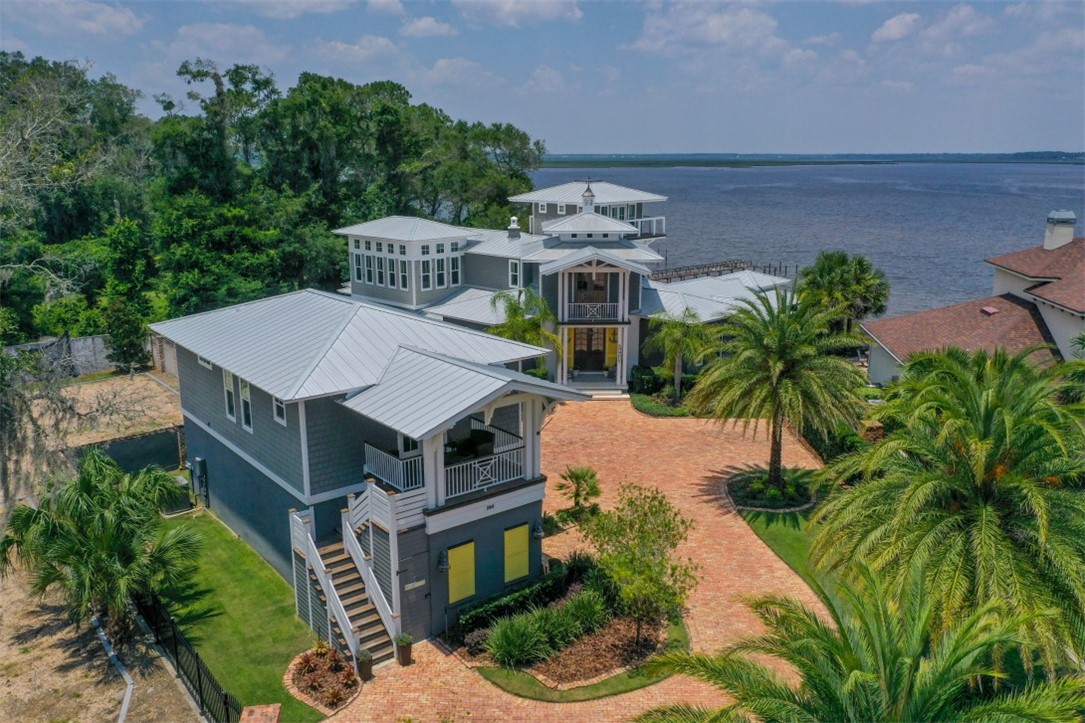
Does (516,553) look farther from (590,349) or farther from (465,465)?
(590,349)

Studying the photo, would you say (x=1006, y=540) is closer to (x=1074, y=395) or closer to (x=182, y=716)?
(x=1074, y=395)

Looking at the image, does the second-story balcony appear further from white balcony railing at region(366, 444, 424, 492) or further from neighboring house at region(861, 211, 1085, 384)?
→ neighboring house at region(861, 211, 1085, 384)

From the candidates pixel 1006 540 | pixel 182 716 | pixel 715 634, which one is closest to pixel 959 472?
pixel 1006 540

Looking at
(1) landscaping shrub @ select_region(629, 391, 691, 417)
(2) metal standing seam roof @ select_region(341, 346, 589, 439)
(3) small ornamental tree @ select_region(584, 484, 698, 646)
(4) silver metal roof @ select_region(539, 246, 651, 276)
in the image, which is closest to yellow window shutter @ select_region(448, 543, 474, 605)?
(3) small ornamental tree @ select_region(584, 484, 698, 646)

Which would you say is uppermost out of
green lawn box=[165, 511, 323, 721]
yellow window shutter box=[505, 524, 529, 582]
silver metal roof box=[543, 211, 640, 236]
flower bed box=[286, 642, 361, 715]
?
silver metal roof box=[543, 211, 640, 236]

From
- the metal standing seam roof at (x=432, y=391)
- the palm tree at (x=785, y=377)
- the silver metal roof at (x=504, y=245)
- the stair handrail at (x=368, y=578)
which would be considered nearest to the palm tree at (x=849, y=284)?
the silver metal roof at (x=504, y=245)

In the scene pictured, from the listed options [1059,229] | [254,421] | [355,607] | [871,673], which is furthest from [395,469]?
[1059,229]
